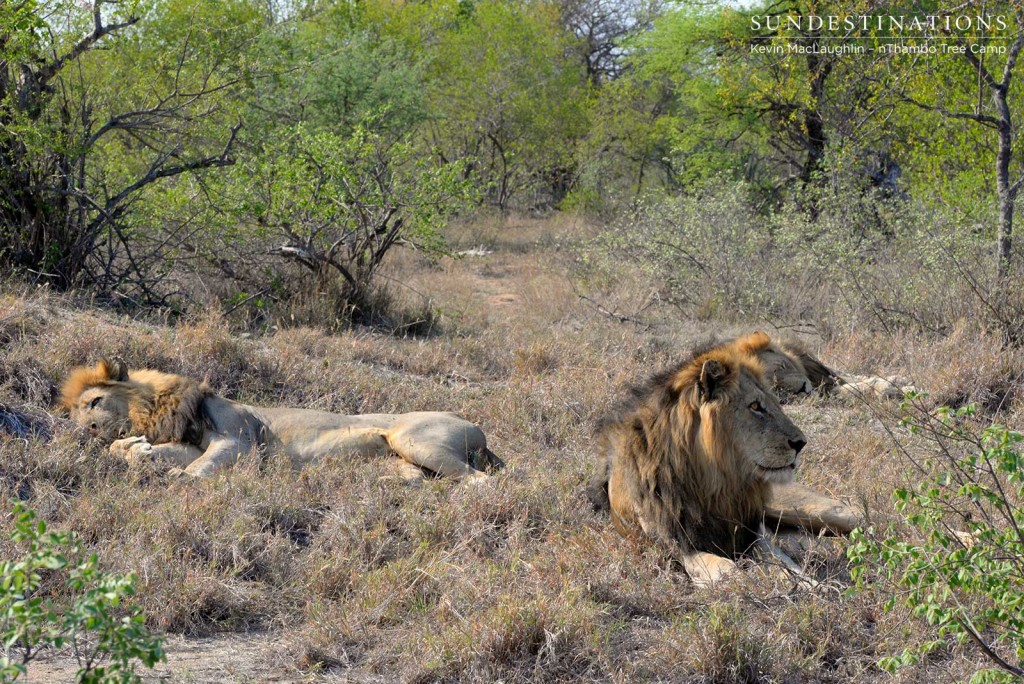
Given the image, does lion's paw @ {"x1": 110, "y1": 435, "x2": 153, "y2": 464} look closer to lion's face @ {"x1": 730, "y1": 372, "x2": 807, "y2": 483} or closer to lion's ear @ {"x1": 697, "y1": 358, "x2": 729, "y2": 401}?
lion's ear @ {"x1": 697, "y1": 358, "x2": 729, "y2": 401}

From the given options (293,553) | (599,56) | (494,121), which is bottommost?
(293,553)

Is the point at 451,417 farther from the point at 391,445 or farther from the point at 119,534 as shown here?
the point at 119,534

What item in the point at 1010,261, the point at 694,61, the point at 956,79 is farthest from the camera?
the point at 694,61

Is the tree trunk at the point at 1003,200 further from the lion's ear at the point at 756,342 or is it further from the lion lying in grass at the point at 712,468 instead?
the lion lying in grass at the point at 712,468

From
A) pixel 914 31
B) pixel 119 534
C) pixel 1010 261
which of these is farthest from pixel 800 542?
pixel 914 31

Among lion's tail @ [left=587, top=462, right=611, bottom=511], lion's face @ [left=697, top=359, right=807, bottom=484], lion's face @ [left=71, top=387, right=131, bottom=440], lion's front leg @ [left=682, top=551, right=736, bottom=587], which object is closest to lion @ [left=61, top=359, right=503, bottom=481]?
lion's face @ [left=71, top=387, right=131, bottom=440]

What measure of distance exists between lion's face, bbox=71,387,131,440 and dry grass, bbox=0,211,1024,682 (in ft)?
0.40

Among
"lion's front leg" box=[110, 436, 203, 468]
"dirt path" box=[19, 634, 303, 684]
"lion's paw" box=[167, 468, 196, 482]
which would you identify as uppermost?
"lion's front leg" box=[110, 436, 203, 468]

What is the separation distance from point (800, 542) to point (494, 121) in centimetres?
1852

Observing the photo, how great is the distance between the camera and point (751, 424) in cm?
475

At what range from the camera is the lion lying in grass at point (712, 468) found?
475cm

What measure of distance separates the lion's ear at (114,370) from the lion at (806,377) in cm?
420

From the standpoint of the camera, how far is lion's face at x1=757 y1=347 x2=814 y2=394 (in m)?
7.96

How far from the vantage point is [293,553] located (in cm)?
502
